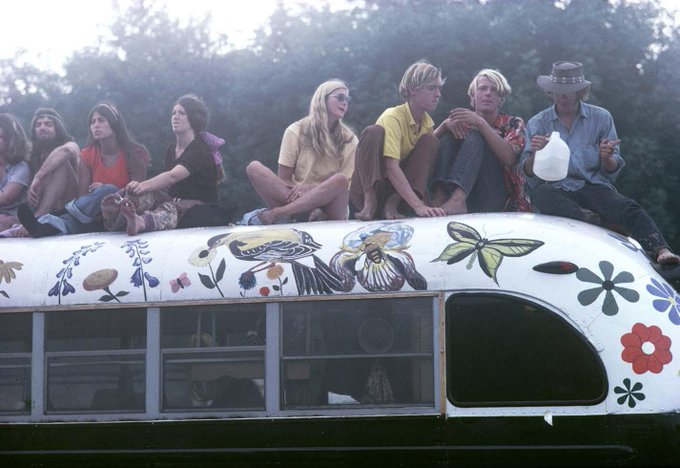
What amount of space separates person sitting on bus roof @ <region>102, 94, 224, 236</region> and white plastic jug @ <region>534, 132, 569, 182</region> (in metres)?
2.54

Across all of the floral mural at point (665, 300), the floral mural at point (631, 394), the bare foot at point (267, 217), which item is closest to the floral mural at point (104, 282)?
the bare foot at point (267, 217)

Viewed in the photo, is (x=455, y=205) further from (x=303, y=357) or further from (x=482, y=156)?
(x=303, y=357)

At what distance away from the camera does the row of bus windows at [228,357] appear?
26.1ft

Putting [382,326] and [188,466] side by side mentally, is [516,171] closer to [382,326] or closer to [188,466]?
[382,326]

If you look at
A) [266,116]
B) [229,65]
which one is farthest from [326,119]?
[229,65]

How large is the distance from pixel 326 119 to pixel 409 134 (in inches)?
27.9

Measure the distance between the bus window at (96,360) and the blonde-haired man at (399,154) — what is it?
1.84 metres

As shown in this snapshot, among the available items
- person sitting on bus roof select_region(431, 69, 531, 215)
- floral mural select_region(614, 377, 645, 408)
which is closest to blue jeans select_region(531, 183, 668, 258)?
person sitting on bus roof select_region(431, 69, 531, 215)

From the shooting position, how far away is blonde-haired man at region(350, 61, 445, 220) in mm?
9141

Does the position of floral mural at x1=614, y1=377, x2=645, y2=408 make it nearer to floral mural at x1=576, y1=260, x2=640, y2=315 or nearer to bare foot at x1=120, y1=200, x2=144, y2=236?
floral mural at x1=576, y1=260, x2=640, y2=315

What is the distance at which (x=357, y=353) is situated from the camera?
26.2ft

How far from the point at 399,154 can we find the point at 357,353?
72.5 inches

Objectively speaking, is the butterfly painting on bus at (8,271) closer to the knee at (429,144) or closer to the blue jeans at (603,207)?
the knee at (429,144)

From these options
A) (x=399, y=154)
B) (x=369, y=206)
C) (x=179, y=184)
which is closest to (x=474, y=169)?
(x=399, y=154)
